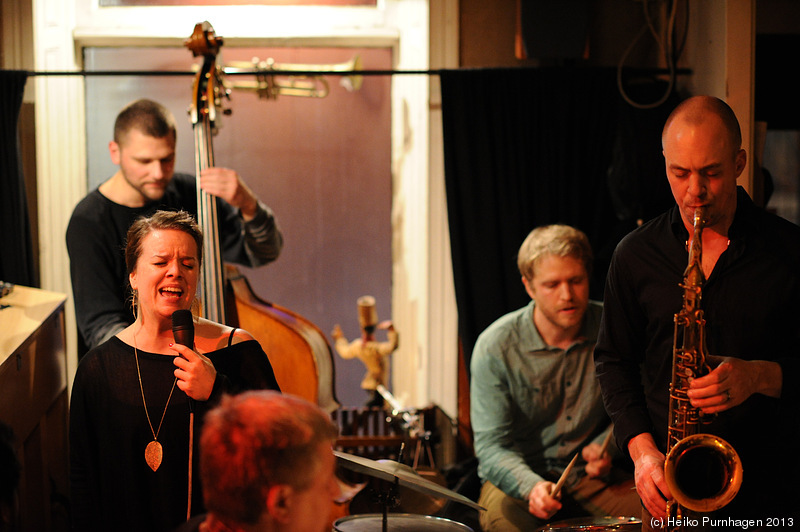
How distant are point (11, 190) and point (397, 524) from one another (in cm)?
212

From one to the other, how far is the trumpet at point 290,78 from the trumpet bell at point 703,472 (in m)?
2.16

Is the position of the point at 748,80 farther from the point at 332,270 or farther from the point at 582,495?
the point at 332,270

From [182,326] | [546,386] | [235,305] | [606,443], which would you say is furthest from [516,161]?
[182,326]

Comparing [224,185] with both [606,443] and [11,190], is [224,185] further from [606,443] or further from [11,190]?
[606,443]

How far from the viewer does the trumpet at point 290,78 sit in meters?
3.26

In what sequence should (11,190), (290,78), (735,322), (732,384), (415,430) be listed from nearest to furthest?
(732,384) → (735,322) → (11,190) → (415,430) → (290,78)

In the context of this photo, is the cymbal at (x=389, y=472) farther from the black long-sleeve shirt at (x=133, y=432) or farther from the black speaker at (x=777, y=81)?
the black speaker at (x=777, y=81)

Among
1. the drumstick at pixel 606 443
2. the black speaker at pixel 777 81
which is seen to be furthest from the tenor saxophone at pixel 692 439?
the black speaker at pixel 777 81

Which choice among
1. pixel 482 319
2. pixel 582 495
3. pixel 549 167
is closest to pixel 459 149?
pixel 549 167

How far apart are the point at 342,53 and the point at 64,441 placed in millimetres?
2031

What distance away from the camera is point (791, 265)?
174 cm

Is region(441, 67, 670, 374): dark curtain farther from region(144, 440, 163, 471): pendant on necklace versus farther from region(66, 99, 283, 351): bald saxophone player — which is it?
region(144, 440, 163, 471): pendant on necklace

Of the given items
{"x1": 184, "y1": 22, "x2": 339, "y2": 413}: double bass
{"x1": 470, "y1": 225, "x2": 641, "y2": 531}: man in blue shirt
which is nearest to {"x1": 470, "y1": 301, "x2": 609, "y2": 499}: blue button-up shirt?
{"x1": 470, "y1": 225, "x2": 641, "y2": 531}: man in blue shirt

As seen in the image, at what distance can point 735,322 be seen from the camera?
176 centimetres
